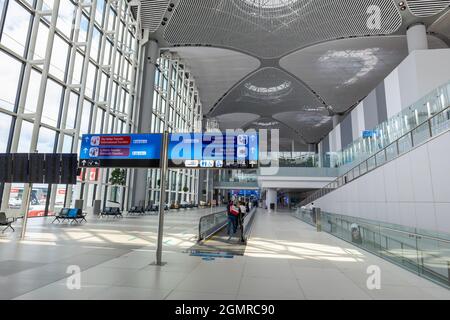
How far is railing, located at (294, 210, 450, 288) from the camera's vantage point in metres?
4.51

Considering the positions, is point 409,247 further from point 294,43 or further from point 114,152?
point 294,43

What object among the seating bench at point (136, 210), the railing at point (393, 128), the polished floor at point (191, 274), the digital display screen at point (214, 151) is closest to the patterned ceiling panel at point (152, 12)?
the seating bench at point (136, 210)

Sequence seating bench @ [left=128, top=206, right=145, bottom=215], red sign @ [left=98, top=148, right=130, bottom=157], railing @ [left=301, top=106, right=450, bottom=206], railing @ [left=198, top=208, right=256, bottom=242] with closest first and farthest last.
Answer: red sign @ [left=98, top=148, right=130, bottom=157] < railing @ [left=301, top=106, right=450, bottom=206] < railing @ [left=198, top=208, right=256, bottom=242] < seating bench @ [left=128, top=206, right=145, bottom=215]

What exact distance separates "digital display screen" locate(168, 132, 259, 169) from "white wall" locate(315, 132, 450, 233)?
Result: 198 inches

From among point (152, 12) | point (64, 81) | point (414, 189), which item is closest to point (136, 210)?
point (64, 81)

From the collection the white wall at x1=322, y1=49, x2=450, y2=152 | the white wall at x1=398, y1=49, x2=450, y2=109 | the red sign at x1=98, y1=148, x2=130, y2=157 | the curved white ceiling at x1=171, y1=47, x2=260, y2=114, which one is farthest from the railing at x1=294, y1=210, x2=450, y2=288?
the curved white ceiling at x1=171, y1=47, x2=260, y2=114

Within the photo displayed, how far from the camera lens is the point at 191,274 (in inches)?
192

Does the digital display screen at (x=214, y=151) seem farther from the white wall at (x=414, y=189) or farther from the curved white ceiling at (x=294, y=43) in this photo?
the curved white ceiling at (x=294, y=43)

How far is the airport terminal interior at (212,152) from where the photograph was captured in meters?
4.90

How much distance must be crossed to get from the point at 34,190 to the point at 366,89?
117 ft

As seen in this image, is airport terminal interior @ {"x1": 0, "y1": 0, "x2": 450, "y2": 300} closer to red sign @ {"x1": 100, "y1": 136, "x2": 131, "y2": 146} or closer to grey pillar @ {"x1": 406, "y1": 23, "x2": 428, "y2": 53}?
red sign @ {"x1": 100, "y1": 136, "x2": 131, "y2": 146}

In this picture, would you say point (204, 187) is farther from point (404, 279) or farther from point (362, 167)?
point (404, 279)

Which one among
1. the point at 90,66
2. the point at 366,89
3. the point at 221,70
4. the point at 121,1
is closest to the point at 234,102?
the point at 221,70

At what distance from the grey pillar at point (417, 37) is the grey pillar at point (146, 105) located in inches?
827
